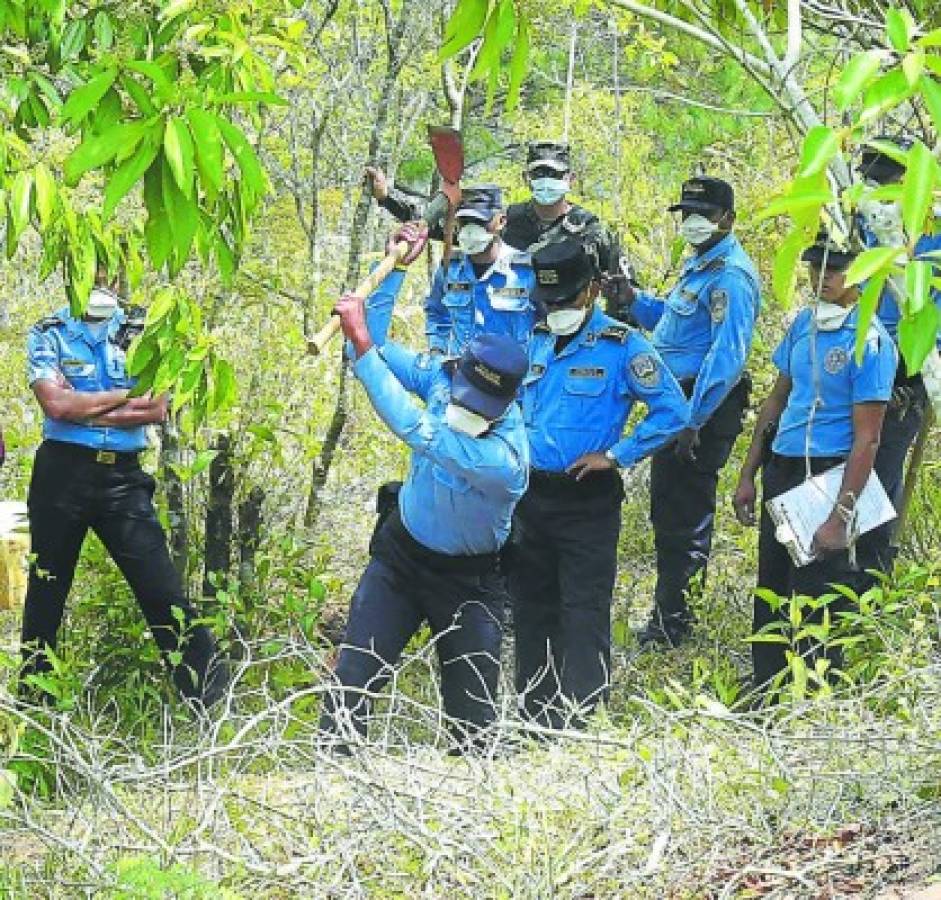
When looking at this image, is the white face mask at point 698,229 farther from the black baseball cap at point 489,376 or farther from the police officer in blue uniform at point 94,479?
the police officer in blue uniform at point 94,479

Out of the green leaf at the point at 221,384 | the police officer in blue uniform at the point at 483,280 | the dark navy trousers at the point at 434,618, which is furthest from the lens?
the police officer in blue uniform at the point at 483,280

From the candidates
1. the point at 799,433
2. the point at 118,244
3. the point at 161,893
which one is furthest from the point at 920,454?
the point at 161,893

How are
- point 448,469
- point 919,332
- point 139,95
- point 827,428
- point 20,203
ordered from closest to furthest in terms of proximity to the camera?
point 919,332 → point 139,95 → point 20,203 → point 448,469 → point 827,428

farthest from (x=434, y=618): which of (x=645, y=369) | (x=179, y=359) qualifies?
(x=179, y=359)

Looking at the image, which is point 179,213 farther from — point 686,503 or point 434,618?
point 686,503

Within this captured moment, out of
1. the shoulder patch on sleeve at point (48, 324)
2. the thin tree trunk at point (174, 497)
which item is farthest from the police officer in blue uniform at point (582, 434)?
the shoulder patch on sleeve at point (48, 324)

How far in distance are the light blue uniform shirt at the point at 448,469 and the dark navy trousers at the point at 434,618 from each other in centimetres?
9

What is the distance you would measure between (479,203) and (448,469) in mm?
1934

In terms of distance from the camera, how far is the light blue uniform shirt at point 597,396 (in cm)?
558

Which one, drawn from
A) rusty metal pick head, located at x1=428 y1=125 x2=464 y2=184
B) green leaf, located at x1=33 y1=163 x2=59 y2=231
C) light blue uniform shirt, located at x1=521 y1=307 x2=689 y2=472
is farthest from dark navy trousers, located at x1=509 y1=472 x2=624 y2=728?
green leaf, located at x1=33 y1=163 x2=59 y2=231

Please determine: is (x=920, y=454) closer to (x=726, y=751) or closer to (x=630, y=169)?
(x=726, y=751)

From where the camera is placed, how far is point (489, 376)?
4.66 meters

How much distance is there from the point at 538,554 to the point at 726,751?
73.8 inches

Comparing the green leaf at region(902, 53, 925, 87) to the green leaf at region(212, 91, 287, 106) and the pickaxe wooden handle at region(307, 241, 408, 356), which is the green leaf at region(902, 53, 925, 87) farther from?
the pickaxe wooden handle at region(307, 241, 408, 356)
